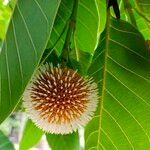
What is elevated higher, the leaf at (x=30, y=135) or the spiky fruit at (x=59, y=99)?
the spiky fruit at (x=59, y=99)

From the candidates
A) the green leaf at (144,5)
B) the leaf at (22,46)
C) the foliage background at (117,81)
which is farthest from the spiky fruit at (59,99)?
the green leaf at (144,5)

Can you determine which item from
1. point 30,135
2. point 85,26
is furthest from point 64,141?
point 85,26

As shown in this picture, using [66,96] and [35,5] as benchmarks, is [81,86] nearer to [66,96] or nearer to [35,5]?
[66,96]

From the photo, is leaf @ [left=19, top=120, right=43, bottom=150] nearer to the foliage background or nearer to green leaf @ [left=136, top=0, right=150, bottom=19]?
the foliage background

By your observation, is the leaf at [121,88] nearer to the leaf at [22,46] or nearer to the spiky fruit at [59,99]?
the spiky fruit at [59,99]

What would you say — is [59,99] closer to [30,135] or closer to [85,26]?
[30,135]

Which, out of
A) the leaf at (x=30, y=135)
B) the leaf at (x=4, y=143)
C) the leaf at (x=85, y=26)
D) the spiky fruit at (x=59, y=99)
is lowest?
the leaf at (x=4, y=143)

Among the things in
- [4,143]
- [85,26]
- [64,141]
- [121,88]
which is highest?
[85,26]
